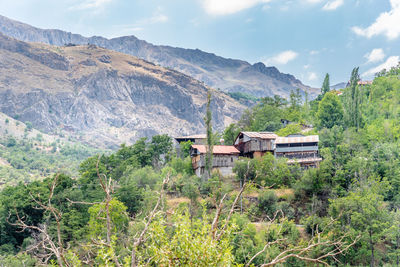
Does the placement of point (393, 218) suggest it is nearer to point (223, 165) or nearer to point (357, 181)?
point (357, 181)

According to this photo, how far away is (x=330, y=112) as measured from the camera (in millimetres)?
46406

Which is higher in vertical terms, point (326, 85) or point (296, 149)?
point (326, 85)

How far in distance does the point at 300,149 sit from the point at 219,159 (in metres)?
9.55

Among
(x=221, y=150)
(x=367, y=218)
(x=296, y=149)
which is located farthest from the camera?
(x=221, y=150)

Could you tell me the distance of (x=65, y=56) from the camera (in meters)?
181

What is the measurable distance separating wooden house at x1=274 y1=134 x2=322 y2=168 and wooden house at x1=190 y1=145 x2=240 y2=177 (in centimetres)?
535

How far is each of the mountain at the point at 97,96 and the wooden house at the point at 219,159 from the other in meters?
113

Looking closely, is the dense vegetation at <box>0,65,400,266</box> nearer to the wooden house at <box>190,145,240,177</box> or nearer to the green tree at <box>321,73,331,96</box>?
the wooden house at <box>190,145,240,177</box>

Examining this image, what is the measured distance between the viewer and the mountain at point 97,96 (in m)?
152

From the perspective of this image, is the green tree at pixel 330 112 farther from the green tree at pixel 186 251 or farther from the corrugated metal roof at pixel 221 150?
the green tree at pixel 186 251

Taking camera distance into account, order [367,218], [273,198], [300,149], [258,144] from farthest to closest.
A: [258,144] < [300,149] < [273,198] < [367,218]

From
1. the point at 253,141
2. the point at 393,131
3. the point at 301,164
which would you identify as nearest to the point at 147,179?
the point at 253,141

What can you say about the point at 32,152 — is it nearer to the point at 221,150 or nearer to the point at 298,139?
the point at 221,150

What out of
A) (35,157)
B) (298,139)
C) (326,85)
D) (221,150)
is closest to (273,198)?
(298,139)
